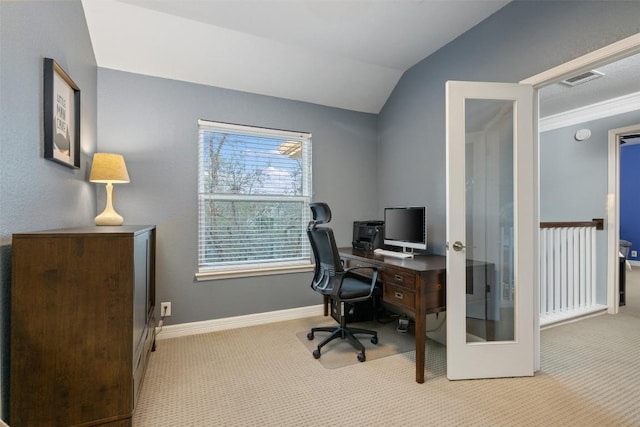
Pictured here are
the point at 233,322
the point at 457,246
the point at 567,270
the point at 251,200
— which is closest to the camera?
the point at 457,246

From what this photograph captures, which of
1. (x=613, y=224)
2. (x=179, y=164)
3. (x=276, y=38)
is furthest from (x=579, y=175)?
(x=179, y=164)

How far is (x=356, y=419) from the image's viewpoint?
5.32 ft

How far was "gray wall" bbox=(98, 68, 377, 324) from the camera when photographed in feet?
8.40

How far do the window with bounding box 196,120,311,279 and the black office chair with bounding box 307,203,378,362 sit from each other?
0.78 m

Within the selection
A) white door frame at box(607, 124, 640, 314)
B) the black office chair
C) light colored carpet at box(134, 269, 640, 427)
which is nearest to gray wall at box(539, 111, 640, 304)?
white door frame at box(607, 124, 640, 314)

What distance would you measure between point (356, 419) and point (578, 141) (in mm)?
4327

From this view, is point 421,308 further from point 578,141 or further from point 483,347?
point 578,141

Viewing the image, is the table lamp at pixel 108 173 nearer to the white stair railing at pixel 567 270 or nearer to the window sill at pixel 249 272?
the window sill at pixel 249 272

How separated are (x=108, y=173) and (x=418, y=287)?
235 centimetres

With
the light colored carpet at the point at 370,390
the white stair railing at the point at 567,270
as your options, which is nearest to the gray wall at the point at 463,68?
the light colored carpet at the point at 370,390

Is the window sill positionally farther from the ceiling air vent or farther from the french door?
the ceiling air vent

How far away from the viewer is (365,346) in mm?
2553

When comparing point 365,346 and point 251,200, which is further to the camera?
point 251,200

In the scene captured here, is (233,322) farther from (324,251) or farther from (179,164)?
(179,164)
